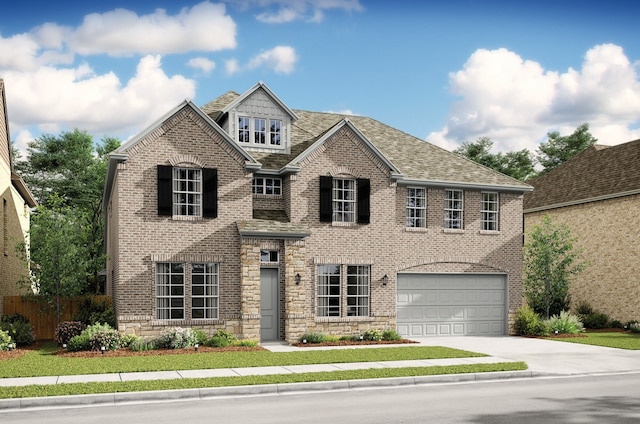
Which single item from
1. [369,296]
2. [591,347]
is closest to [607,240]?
[591,347]

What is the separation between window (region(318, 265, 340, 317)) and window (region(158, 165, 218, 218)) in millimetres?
4813

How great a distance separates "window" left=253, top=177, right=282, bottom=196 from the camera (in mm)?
26016

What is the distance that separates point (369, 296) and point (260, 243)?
5167 millimetres

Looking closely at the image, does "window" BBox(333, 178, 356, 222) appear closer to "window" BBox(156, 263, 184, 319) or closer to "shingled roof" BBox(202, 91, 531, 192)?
"shingled roof" BBox(202, 91, 531, 192)

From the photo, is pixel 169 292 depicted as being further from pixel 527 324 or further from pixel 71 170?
pixel 71 170

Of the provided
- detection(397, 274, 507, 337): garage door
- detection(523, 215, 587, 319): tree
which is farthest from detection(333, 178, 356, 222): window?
detection(523, 215, 587, 319): tree

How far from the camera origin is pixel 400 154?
29625 mm

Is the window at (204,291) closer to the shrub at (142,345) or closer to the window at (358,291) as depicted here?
the shrub at (142,345)

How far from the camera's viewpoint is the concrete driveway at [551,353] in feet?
59.8

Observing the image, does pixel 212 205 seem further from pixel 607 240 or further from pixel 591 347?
pixel 607 240

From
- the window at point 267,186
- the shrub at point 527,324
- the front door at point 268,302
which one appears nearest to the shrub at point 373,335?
the front door at point 268,302

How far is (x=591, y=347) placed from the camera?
2342 centimetres

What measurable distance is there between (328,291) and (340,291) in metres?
0.52

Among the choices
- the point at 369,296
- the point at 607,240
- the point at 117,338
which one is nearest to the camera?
the point at 117,338
